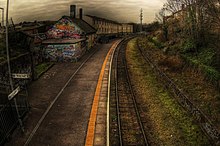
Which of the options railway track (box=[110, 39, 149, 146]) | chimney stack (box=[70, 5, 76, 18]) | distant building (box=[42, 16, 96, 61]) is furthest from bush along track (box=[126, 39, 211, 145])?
chimney stack (box=[70, 5, 76, 18])

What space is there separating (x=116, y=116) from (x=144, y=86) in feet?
20.3

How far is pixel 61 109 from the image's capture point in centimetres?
1430

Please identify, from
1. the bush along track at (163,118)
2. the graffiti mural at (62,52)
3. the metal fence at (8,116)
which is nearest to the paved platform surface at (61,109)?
the metal fence at (8,116)

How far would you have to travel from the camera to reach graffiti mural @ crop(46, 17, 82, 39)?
119ft

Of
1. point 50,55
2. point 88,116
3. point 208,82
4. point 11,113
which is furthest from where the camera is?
point 50,55

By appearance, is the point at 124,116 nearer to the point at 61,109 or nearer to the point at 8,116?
the point at 61,109

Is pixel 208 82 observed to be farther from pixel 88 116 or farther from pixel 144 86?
pixel 88 116

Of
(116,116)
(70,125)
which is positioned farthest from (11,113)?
(116,116)

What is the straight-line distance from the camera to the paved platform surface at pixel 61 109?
36.2 feet

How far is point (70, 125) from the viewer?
40.3 ft

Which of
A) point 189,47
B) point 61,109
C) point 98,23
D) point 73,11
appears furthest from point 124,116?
point 98,23

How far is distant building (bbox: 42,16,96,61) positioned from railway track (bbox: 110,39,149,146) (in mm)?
10817

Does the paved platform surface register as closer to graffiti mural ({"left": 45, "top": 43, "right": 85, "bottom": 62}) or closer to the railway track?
the railway track

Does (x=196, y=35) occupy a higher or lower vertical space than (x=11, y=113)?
higher
